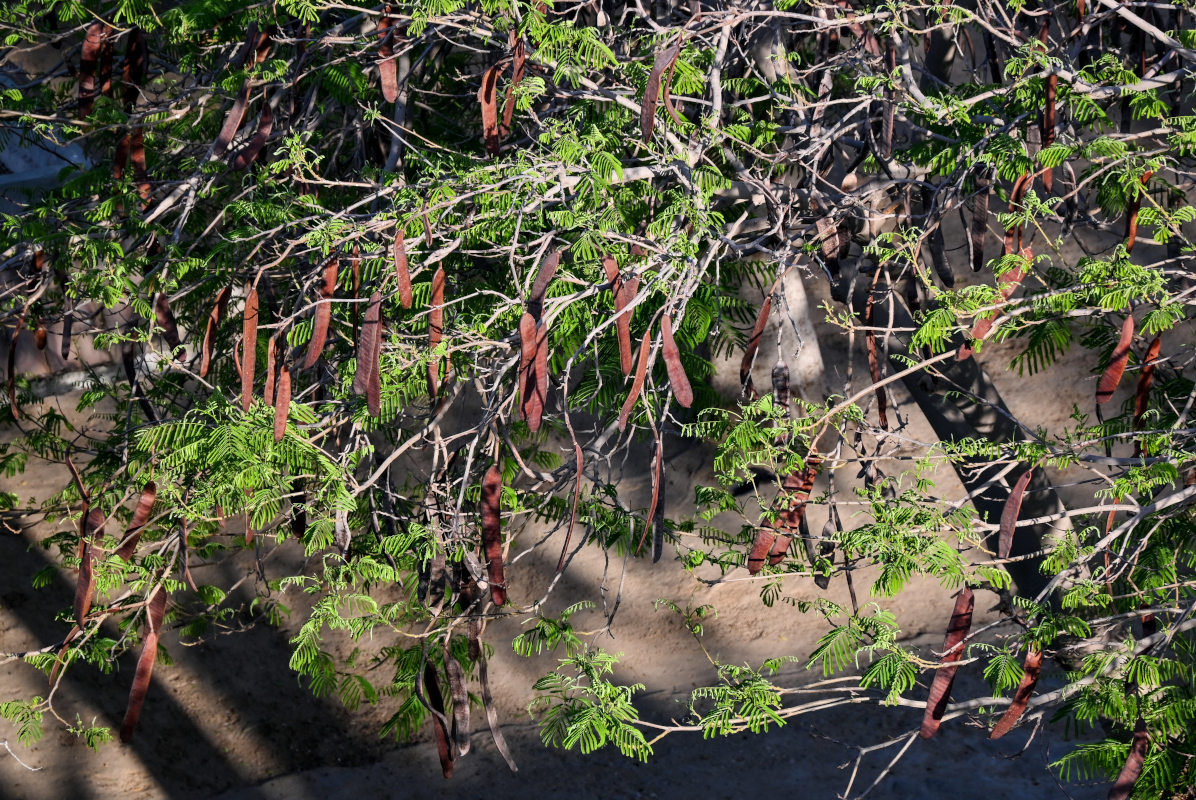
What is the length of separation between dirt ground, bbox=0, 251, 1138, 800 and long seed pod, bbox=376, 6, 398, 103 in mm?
3969

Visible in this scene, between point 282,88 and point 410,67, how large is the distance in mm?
704

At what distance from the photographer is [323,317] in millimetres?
2869

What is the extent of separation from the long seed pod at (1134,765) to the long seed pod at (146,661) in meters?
2.82

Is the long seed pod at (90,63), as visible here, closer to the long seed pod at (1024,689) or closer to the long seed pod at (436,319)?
the long seed pod at (436,319)

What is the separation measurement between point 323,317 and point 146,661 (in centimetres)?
123

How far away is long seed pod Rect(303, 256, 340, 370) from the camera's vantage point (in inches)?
110

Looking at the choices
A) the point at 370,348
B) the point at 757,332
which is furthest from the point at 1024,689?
the point at 370,348

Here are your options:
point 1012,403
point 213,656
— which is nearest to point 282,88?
point 213,656

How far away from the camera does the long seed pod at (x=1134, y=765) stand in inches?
109

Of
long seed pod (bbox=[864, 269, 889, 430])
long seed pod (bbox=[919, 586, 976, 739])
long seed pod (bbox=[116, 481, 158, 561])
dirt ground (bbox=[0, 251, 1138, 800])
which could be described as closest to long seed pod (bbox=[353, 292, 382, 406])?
long seed pod (bbox=[116, 481, 158, 561])

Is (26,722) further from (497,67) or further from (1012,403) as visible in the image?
(1012,403)

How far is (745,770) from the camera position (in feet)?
20.3

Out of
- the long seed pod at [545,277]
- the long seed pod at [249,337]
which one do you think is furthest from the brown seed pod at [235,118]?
the long seed pod at [545,277]

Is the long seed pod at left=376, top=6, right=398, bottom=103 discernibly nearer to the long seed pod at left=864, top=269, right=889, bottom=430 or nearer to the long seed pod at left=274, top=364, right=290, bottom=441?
the long seed pod at left=274, top=364, right=290, bottom=441
